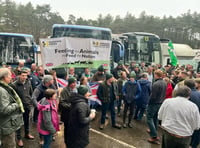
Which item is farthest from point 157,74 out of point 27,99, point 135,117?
point 27,99

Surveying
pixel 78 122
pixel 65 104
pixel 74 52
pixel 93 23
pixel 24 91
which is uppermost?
pixel 93 23

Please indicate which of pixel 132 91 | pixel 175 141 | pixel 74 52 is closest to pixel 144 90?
pixel 132 91

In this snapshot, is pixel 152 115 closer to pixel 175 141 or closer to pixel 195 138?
pixel 195 138

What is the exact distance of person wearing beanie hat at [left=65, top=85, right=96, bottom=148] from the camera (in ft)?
9.90

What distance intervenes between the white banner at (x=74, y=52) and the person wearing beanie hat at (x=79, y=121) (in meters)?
2.87

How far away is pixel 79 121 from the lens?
3.01 m

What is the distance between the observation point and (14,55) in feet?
37.3

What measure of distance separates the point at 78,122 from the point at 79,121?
56 millimetres

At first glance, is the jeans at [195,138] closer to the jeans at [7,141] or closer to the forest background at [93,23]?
the jeans at [7,141]

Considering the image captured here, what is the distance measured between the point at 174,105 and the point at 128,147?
6.90 ft

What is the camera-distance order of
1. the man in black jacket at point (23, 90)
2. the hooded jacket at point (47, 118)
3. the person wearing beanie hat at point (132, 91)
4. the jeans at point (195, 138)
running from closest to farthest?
the hooded jacket at point (47, 118), the man in black jacket at point (23, 90), the jeans at point (195, 138), the person wearing beanie hat at point (132, 91)

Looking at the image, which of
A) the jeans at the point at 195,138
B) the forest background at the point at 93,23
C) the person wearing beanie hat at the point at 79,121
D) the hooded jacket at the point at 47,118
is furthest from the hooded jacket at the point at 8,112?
the forest background at the point at 93,23

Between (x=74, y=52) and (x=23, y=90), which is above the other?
(x=74, y=52)

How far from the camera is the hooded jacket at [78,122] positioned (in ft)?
9.89
